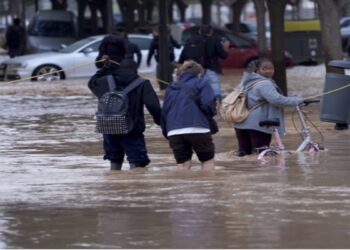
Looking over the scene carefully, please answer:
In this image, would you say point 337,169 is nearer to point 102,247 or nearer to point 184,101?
point 184,101

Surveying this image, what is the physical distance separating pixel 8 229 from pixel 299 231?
230 cm

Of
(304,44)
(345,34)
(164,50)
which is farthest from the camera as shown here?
(345,34)

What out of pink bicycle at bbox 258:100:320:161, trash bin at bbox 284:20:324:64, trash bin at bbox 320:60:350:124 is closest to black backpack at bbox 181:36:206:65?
trash bin at bbox 320:60:350:124

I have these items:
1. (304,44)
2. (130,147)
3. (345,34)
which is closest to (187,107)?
(130,147)

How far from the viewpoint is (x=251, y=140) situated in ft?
45.6

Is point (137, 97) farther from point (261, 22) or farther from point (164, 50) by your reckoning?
point (261, 22)

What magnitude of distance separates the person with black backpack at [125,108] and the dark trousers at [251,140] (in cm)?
170

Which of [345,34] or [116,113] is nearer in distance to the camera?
[116,113]

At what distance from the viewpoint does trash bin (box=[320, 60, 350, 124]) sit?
16.1m

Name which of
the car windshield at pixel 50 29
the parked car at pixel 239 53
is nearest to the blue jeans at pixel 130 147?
the parked car at pixel 239 53

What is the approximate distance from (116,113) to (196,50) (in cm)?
855

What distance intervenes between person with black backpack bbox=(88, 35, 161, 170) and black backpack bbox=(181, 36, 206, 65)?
7.87 meters

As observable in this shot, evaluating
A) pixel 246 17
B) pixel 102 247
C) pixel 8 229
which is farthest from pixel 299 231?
pixel 246 17

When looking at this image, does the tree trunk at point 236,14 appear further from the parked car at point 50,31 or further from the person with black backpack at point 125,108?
the person with black backpack at point 125,108
